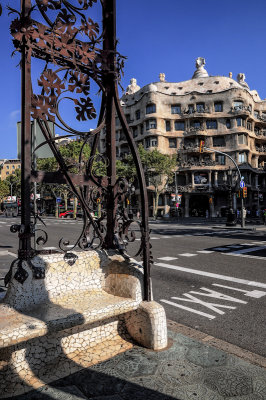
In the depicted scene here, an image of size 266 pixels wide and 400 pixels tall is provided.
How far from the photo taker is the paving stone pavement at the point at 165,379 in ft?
7.30

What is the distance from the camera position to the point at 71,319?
7.91 ft

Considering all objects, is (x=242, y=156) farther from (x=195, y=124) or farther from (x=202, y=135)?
(x=195, y=124)

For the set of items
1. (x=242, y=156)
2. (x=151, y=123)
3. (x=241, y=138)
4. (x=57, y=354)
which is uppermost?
(x=151, y=123)

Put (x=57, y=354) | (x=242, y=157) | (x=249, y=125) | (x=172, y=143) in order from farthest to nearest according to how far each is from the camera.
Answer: (x=249, y=125)
(x=172, y=143)
(x=242, y=157)
(x=57, y=354)

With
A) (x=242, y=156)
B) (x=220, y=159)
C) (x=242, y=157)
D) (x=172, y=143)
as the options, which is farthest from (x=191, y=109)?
(x=242, y=157)

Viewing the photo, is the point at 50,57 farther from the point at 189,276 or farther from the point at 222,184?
the point at 222,184

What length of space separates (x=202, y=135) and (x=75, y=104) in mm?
45679

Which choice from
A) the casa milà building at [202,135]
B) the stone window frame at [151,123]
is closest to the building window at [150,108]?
the casa milà building at [202,135]

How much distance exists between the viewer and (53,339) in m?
2.64

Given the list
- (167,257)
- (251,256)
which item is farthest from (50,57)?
(251,256)

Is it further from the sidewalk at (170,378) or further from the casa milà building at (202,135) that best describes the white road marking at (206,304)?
the casa milà building at (202,135)

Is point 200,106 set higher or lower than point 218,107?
higher

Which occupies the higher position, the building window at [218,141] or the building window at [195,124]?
the building window at [195,124]

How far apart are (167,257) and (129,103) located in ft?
154
